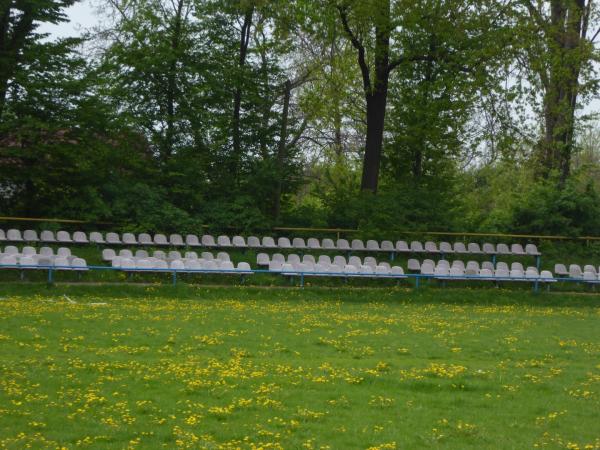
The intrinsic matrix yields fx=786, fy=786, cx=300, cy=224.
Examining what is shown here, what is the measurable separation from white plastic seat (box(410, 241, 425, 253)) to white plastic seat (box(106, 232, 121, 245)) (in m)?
10.7

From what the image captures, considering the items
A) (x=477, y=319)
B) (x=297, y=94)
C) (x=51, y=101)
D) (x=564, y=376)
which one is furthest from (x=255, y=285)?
(x=297, y=94)

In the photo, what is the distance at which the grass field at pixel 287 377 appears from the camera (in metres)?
8.81

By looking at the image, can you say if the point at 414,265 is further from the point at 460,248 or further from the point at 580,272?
the point at 580,272

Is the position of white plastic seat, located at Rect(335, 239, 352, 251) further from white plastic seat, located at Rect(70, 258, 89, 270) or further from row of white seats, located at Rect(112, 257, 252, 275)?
white plastic seat, located at Rect(70, 258, 89, 270)

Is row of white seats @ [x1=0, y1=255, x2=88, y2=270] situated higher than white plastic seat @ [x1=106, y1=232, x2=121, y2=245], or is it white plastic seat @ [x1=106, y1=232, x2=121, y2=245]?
white plastic seat @ [x1=106, y1=232, x2=121, y2=245]

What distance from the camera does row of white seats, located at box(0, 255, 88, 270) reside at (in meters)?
21.7

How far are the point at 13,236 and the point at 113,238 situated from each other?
322cm

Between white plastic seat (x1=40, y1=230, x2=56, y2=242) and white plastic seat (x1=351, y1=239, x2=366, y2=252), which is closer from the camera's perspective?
white plastic seat (x1=40, y1=230, x2=56, y2=242)

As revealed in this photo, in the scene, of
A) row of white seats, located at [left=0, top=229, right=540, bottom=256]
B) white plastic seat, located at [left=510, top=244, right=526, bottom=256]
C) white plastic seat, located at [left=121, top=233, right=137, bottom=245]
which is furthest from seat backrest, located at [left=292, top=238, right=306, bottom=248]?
white plastic seat, located at [left=510, top=244, right=526, bottom=256]

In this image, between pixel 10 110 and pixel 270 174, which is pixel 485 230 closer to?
pixel 270 174

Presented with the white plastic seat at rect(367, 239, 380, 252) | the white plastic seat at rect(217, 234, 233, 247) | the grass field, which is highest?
the white plastic seat at rect(367, 239, 380, 252)

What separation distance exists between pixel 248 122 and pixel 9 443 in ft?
88.5

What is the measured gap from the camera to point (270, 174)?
31969mm

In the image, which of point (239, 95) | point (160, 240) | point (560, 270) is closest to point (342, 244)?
point (160, 240)
